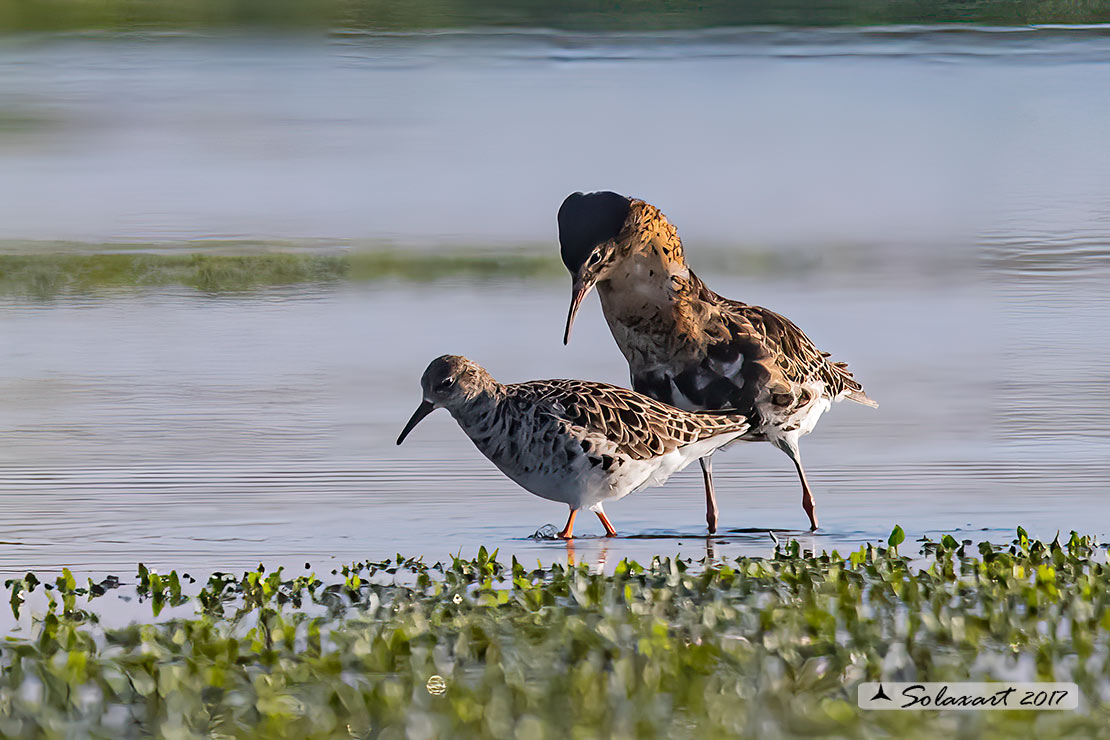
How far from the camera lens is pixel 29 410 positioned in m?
13.1

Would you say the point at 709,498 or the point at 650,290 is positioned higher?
the point at 650,290

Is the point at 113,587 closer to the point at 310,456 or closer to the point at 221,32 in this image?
the point at 310,456

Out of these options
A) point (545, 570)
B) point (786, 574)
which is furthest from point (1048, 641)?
point (545, 570)

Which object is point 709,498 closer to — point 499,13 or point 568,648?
point 568,648

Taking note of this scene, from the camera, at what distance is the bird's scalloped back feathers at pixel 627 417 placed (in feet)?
30.6

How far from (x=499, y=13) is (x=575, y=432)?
3303 centimetres

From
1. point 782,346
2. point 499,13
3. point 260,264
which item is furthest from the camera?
point 499,13

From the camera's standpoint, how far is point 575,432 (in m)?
9.27

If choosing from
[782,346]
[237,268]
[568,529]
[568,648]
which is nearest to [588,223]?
[782,346]

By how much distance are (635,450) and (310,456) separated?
2895 millimetres

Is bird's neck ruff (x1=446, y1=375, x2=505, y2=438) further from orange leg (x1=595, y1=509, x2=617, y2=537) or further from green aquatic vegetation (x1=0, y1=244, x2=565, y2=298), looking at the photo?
green aquatic vegetation (x1=0, y1=244, x2=565, y2=298)

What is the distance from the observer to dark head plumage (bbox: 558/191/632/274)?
10016 mm

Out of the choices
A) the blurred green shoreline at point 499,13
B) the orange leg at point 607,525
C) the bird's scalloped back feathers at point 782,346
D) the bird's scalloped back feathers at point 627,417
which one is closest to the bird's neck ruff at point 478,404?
the bird's scalloped back feathers at point 627,417

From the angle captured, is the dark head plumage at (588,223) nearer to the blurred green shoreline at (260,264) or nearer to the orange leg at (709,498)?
the orange leg at (709,498)
